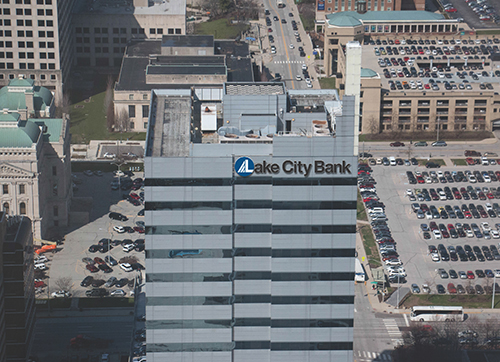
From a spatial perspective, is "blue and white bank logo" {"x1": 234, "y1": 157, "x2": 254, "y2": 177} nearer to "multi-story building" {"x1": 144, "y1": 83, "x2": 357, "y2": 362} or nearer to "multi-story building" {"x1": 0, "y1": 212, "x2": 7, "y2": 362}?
"multi-story building" {"x1": 144, "y1": 83, "x2": 357, "y2": 362}

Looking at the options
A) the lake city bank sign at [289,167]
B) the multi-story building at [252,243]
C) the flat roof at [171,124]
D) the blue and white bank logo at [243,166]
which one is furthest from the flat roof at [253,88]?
the lake city bank sign at [289,167]

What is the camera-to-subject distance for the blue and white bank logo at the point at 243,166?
122000 millimetres

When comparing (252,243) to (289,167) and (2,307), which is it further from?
(2,307)

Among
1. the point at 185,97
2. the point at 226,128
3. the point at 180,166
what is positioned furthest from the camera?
the point at 185,97

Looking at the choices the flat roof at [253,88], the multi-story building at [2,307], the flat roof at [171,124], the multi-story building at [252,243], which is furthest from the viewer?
the multi-story building at [2,307]

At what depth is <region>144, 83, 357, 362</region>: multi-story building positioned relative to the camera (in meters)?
122

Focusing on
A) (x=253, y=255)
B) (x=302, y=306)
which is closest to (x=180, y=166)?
(x=253, y=255)

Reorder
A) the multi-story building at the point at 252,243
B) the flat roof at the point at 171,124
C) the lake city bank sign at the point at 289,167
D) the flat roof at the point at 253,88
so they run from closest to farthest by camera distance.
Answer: the multi-story building at the point at 252,243
the lake city bank sign at the point at 289,167
the flat roof at the point at 171,124
the flat roof at the point at 253,88

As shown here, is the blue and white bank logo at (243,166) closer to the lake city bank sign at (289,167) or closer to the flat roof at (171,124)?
the lake city bank sign at (289,167)

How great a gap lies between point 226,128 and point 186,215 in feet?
45.1

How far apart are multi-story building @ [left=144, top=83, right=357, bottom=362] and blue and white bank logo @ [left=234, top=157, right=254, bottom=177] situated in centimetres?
11

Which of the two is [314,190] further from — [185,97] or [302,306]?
[185,97]

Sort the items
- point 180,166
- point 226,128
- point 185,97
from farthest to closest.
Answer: point 185,97, point 226,128, point 180,166

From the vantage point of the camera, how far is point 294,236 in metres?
124
